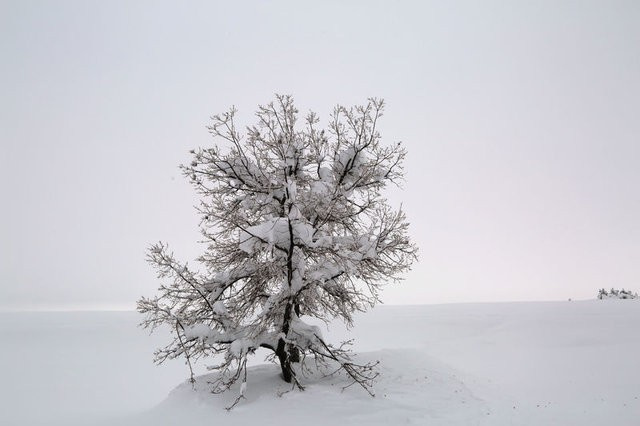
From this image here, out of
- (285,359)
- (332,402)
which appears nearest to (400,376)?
(332,402)

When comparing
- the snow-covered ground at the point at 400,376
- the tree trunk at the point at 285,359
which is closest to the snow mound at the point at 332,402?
the snow-covered ground at the point at 400,376

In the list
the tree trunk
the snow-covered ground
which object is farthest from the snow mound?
the tree trunk

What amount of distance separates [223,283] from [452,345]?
16390mm

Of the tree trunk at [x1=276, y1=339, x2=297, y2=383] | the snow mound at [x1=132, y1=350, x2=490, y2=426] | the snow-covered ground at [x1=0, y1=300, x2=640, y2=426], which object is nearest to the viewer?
the snow mound at [x1=132, y1=350, x2=490, y2=426]

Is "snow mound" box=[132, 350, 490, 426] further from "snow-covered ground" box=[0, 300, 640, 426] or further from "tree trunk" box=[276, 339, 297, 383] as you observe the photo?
"tree trunk" box=[276, 339, 297, 383]

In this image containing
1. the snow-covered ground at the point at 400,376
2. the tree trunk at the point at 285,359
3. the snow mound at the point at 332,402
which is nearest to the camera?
the snow mound at the point at 332,402

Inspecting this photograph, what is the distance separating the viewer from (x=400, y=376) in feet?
37.8

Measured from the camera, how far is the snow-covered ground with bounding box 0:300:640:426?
32.2 ft

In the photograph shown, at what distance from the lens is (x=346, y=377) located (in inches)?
448

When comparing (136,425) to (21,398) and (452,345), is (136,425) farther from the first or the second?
(452,345)

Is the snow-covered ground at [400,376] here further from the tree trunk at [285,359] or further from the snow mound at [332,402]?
the tree trunk at [285,359]

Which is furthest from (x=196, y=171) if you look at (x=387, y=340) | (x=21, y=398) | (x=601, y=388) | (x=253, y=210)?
(x=387, y=340)

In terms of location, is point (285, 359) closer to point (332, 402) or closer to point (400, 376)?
point (332, 402)

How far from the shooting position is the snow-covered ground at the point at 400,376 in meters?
9.81
